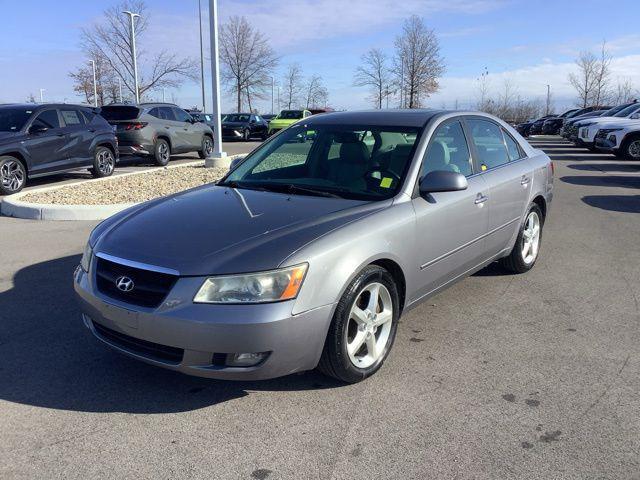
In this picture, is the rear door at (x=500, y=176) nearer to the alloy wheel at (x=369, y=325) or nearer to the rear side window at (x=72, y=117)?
the alloy wheel at (x=369, y=325)

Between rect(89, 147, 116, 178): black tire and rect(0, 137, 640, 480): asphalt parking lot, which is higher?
rect(89, 147, 116, 178): black tire

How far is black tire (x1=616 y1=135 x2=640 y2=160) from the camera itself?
1712cm

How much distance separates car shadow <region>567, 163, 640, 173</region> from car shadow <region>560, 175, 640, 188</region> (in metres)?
1.56

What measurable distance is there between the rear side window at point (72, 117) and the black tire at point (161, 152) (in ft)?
9.33

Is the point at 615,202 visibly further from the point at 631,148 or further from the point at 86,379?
the point at 86,379

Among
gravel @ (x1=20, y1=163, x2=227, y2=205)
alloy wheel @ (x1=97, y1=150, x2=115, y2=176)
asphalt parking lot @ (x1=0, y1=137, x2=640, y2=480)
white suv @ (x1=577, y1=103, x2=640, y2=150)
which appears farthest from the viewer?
white suv @ (x1=577, y1=103, x2=640, y2=150)

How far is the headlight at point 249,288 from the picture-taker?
2945mm

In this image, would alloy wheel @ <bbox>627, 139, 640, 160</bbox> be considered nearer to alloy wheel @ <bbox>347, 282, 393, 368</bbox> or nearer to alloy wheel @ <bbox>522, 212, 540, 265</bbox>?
alloy wheel @ <bbox>522, 212, 540, 265</bbox>

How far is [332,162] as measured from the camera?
4402 millimetres

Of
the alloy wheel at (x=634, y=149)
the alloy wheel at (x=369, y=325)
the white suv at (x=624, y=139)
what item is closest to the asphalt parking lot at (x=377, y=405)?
the alloy wheel at (x=369, y=325)

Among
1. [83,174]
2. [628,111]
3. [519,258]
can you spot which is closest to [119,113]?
[83,174]

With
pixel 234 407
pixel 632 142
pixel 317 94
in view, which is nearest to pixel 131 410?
pixel 234 407

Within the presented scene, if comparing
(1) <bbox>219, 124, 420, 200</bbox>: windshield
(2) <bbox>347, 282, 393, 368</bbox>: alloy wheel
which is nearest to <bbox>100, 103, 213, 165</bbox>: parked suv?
(1) <bbox>219, 124, 420, 200</bbox>: windshield

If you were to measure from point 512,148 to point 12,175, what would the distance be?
924 centimetres
